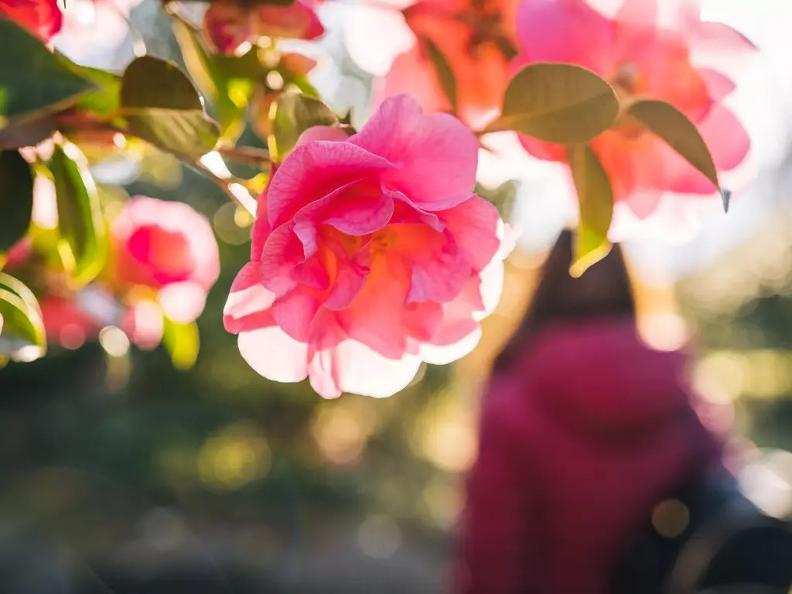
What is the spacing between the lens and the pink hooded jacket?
69.1 inches

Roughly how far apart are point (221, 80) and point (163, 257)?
218 mm

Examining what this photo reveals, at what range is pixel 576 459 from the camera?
1822 mm

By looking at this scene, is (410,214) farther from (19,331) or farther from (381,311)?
(19,331)

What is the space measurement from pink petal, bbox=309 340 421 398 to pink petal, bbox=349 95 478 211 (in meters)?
0.07

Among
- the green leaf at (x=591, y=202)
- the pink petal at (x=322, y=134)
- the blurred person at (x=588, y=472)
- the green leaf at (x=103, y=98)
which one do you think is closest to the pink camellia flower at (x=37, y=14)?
the green leaf at (x=103, y=98)

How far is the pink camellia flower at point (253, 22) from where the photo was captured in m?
0.41

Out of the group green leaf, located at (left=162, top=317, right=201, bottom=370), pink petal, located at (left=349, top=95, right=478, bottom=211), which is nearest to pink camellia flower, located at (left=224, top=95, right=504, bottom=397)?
pink petal, located at (left=349, top=95, right=478, bottom=211)

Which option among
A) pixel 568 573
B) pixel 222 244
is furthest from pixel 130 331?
pixel 222 244

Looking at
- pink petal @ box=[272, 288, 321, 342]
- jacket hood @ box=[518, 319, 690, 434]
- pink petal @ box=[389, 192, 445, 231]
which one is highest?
pink petal @ box=[389, 192, 445, 231]

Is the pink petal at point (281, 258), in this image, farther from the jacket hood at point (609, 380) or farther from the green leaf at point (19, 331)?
the jacket hood at point (609, 380)

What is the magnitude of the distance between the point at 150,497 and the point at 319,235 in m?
3.93

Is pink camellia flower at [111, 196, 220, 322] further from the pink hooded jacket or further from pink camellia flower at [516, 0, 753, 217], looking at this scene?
the pink hooded jacket

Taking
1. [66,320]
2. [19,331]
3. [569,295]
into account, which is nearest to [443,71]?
[19,331]

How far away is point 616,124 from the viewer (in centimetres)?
40
